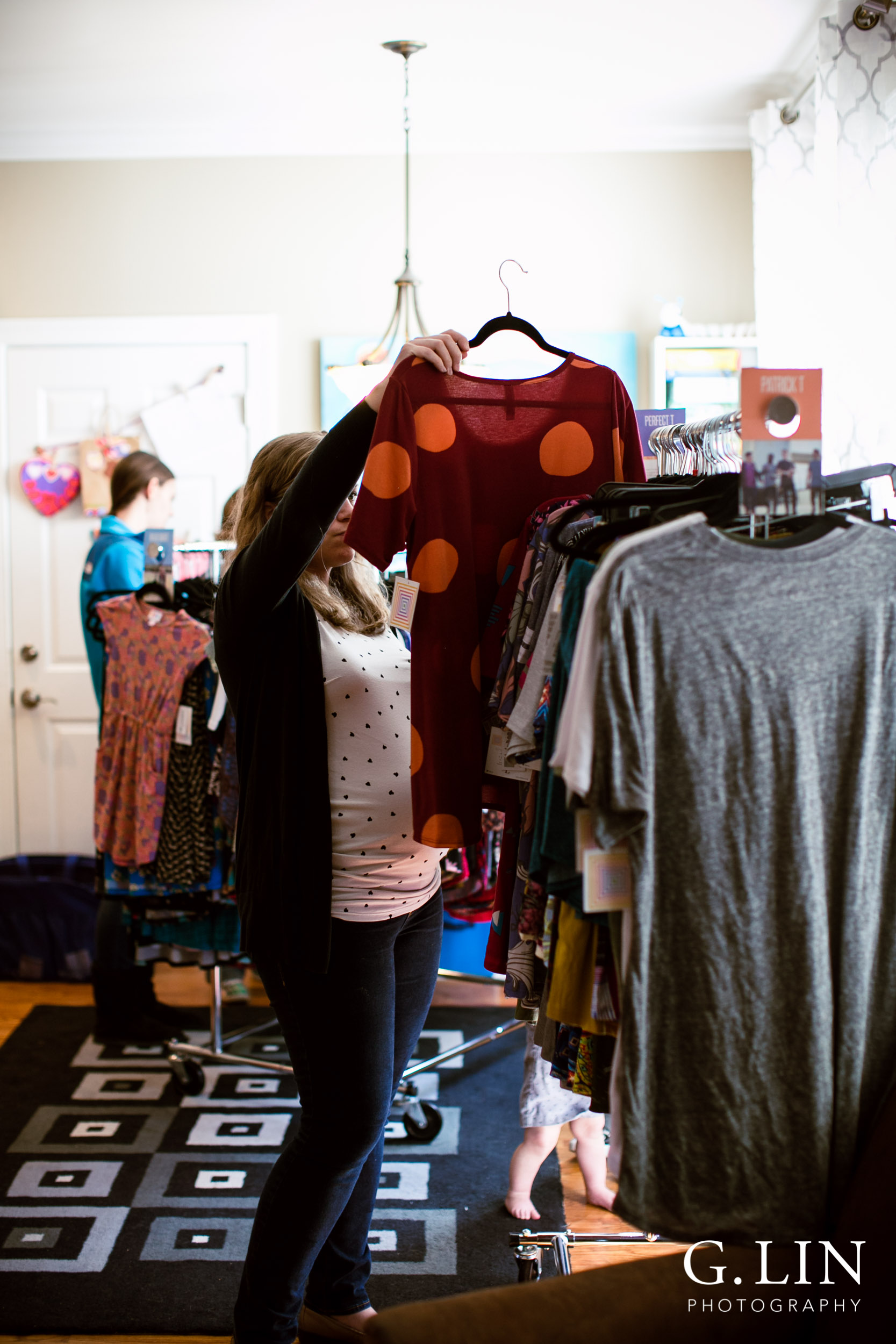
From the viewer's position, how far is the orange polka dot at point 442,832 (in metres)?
1.25

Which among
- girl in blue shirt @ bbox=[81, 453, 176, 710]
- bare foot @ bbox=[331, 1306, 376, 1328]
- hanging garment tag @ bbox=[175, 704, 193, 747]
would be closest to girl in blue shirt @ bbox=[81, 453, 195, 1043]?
girl in blue shirt @ bbox=[81, 453, 176, 710]

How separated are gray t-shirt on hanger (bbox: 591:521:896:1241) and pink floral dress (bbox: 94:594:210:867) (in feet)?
5.12

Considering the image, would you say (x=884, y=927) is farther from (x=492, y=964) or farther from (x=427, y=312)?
(x=427, y=312)

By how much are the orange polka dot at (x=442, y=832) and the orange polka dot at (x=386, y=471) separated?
402 mm

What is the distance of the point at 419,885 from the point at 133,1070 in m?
1.65

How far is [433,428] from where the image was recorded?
1.28 meters

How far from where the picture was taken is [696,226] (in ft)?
12.1

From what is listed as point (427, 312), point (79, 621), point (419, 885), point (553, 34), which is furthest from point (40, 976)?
point (553, 34)

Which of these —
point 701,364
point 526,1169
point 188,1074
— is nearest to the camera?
point 526,1169

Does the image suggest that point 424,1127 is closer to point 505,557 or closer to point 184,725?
point 184,725

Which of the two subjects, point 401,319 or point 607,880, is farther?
point 401,319

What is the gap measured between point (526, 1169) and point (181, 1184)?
748 mm

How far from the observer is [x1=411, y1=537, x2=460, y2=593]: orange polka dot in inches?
50.3

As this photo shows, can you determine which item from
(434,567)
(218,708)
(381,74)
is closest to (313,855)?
(434,567)
